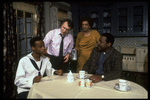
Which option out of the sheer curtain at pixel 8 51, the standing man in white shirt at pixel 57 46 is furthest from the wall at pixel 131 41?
the sheer curtain at pixel 8 51

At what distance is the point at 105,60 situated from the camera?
1.62m

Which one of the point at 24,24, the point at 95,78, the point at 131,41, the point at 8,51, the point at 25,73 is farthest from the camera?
the point at 131,41

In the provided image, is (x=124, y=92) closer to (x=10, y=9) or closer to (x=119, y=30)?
(x=10, y=9)

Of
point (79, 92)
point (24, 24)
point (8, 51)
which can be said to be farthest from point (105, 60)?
point (24, 24)

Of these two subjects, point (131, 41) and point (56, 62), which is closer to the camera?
point (56, 62)

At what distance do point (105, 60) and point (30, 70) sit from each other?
3.31ft

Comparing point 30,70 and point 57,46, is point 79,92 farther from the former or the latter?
point 57,46

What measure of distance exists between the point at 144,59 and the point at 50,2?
381 centimetres

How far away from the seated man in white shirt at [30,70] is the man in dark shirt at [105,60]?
1.95 feet

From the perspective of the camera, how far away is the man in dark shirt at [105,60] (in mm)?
1538

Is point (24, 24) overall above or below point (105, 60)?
above

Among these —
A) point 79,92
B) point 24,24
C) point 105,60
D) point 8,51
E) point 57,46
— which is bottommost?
point 79,92

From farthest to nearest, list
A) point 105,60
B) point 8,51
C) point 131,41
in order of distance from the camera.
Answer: point 131,41, point 8,51, point 105,60

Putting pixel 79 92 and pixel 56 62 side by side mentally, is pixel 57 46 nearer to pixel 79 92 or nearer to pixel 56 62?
pixel 56 62
